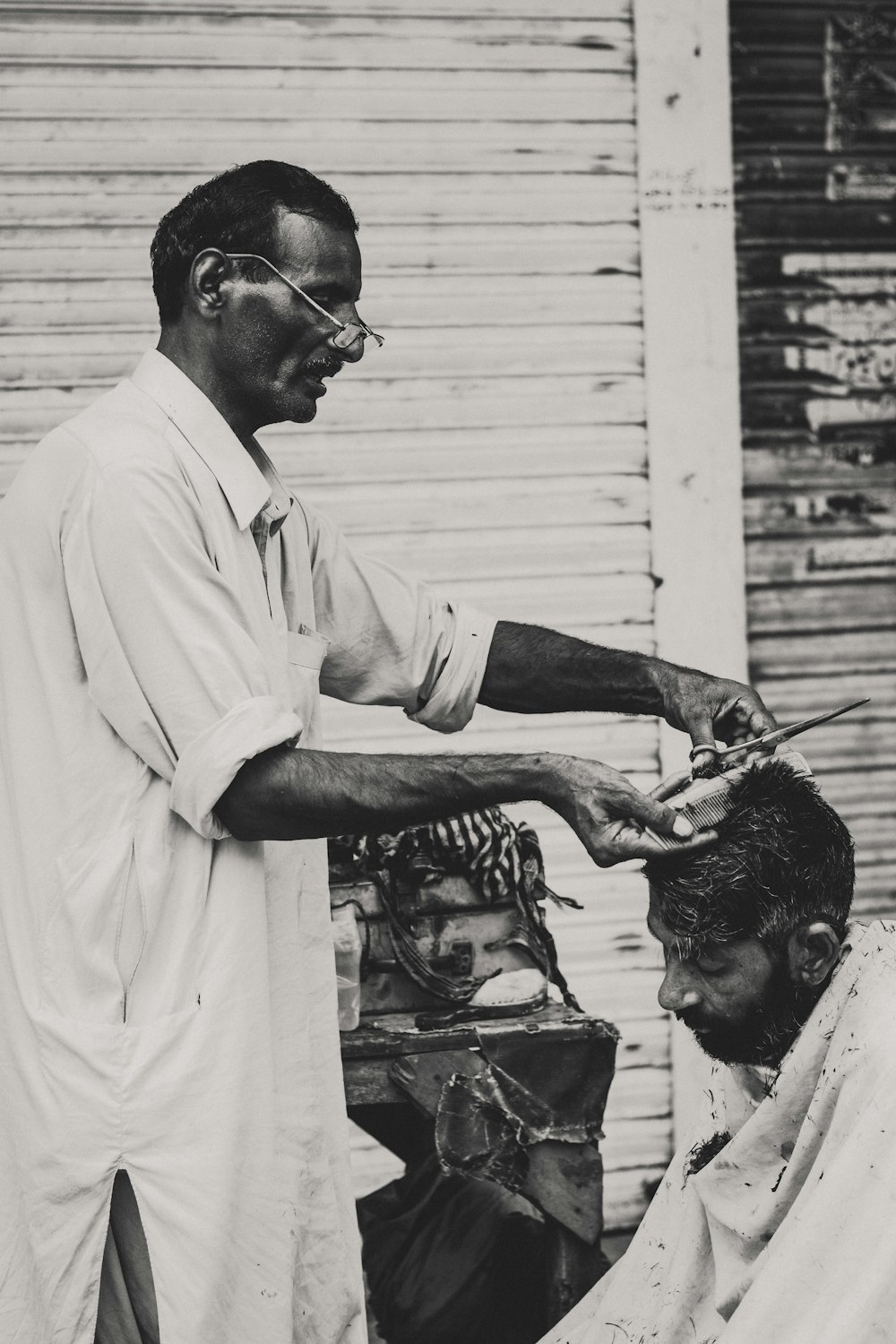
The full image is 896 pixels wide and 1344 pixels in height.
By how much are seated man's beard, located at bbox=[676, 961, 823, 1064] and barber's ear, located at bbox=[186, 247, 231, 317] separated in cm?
131

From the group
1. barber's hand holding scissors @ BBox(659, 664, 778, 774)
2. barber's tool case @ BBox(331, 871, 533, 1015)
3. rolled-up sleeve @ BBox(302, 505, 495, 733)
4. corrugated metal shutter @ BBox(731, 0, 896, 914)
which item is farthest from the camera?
corrugated metal shutter @ BBox(731, 0, 896, 914)

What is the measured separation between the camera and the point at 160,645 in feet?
6.67

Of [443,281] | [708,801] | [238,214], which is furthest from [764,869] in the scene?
[443,281]

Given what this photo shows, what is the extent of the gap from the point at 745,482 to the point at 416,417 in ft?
3.48

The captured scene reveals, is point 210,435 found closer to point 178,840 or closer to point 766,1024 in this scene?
point 178,840

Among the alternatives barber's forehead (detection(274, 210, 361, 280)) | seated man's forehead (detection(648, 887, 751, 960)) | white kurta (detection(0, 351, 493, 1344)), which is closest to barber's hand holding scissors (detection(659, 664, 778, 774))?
seated man's forehead (detection(648, 887, 751, 960))

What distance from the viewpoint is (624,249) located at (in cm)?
456

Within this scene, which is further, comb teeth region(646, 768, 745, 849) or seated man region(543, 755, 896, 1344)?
comb teeth region(646, 768, 745, 849)

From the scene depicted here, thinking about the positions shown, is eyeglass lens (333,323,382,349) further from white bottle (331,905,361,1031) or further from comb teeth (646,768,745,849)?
white bottle (331,905,361,1031)

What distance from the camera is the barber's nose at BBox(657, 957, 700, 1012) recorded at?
2338 millimetres

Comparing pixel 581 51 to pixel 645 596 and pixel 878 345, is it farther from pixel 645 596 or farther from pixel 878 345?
pixel 645 596

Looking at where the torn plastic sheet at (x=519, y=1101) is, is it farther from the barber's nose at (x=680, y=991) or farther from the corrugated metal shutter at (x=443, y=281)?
the corrugated metal shutter at (x=443, y=281)

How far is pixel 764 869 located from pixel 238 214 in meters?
1.27

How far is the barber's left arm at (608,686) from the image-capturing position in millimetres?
2488
